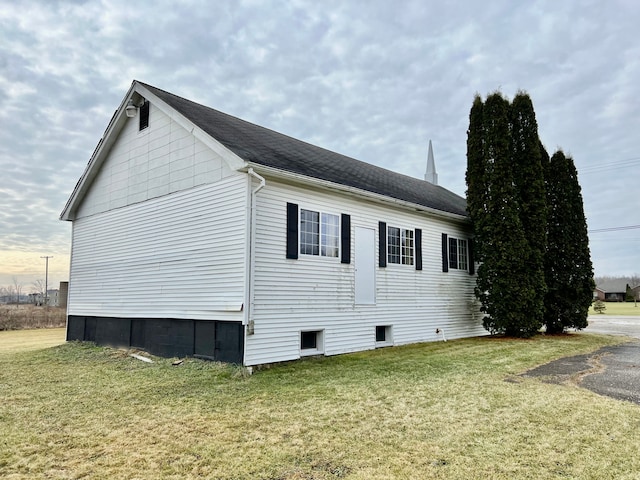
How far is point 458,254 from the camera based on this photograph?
13414 mm

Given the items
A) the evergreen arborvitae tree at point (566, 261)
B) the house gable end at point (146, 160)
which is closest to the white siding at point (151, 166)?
the house gable end at point (146, 160)

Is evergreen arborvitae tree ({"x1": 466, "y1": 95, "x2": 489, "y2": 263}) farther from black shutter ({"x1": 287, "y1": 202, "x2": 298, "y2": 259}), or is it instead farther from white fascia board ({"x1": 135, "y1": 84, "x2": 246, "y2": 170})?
white fascia board ({"x1": 135, "y1": 84, "x2": 246, "y2": 170})

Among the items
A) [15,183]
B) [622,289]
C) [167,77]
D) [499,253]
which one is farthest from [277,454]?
[622,289]

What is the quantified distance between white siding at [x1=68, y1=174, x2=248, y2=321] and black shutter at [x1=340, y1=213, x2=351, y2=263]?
2606mm

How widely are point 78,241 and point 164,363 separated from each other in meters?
6.40

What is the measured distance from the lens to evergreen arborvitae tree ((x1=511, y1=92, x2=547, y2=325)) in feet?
41.8

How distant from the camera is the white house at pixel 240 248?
8031 millimetres

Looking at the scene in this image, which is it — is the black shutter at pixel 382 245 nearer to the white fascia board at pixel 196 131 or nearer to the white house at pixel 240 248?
the white house at pixel 240 248

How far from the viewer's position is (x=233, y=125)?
10.8 m

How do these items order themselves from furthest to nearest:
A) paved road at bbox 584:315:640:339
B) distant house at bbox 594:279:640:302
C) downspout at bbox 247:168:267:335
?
distant house at bbox 594:279:640:302
paved road at bbox 584:315:640:339
downspout at bbox 247:168:267:335

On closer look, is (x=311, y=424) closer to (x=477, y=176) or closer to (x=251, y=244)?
(x=251, y=244)

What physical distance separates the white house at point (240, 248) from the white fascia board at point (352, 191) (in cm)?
4

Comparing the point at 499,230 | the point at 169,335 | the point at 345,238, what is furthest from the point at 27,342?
the point at 499,230

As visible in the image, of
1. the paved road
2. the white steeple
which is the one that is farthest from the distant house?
the white steeple
